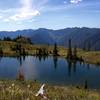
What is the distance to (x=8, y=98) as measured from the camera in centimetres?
872

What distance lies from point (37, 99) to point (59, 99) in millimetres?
1809

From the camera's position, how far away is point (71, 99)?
10641 mm

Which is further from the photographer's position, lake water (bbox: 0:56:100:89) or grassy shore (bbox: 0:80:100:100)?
lake water (bbox: 0:56:100:89)

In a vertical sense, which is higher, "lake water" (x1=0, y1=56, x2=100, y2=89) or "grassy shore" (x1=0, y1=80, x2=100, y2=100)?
"grassy shore" (x1=0, y1=80, x2=100, y2=100)

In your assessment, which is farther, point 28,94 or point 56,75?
point 56,75

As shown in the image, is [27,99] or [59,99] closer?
[27,99]

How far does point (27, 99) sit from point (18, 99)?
1.08 feet

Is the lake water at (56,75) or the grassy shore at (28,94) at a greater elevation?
the grassy shore at (28,94)

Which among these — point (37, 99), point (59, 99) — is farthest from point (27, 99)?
point (59, 99)

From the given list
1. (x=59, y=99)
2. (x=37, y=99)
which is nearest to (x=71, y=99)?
(x=59, y=99)

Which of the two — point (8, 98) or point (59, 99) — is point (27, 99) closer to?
point (8, 98)

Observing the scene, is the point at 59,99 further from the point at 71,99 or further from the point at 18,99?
→ the point at 18,99

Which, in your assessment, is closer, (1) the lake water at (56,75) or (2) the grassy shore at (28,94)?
(2) the grassy shore at (28,94)

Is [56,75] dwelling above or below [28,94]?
below
